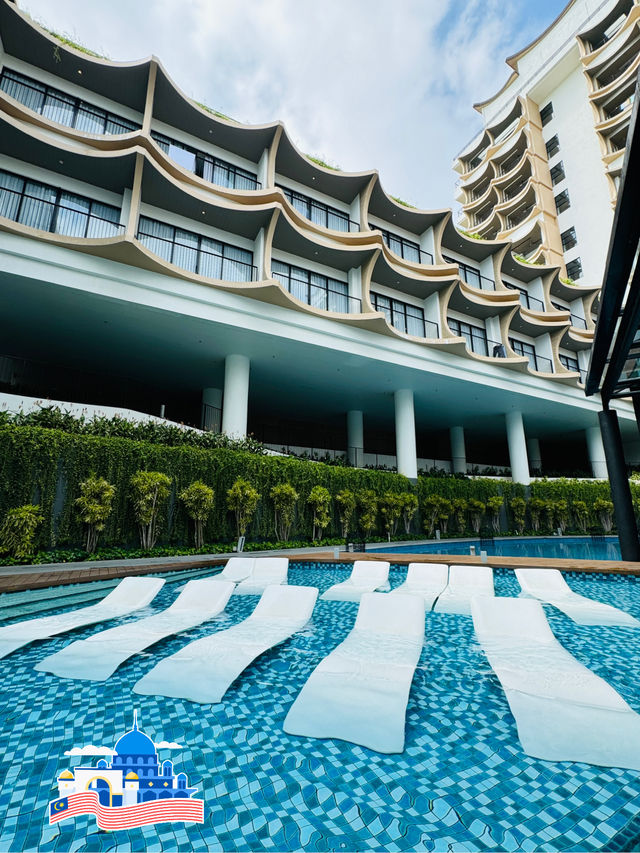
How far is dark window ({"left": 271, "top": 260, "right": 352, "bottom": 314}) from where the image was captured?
18.7 meters

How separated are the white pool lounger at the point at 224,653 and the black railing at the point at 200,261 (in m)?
13.0

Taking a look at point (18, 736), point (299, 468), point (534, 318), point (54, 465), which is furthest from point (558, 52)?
point (18, 736)

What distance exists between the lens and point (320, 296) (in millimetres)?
19312

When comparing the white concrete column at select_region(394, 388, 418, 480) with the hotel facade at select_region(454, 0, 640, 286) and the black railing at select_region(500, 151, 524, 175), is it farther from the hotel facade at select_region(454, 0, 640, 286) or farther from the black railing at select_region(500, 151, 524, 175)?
the black railing at select_region(500, 151, 524, 175)

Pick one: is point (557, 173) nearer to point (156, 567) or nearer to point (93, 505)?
point (93, 505)

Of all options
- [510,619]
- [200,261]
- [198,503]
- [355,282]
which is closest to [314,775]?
[510,619]

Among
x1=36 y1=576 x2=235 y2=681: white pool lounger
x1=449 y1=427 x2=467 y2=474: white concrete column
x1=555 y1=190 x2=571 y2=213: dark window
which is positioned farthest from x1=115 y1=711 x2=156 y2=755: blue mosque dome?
x1=555 y1=190 x2=571 y2=213: dark window

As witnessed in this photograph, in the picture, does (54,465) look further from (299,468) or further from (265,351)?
(265,351)

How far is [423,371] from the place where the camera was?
18.8m

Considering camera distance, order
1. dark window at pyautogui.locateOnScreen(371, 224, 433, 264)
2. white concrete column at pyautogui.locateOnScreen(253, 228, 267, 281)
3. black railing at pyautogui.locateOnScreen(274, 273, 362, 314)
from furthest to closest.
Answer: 1. dark window at pyautogui.locateOnScreen(371, 224, 433, 264)
2. black railing at pyautogui.locateOnScreen(274, 273, 362, 314)
3. white concrete column at pyautogui.locateOnScreen(253, 228, 267, 281)

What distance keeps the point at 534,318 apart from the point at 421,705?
28.7 m

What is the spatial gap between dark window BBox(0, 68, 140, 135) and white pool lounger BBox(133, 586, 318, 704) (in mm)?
19154

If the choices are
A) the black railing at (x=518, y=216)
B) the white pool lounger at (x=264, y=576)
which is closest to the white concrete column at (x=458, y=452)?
the white pool lounger at (x=264, y=576)

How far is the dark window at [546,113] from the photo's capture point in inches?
1736
